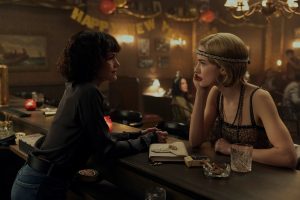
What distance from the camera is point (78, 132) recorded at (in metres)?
1.66

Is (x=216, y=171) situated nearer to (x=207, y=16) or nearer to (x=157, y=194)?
(x=157, y=194)

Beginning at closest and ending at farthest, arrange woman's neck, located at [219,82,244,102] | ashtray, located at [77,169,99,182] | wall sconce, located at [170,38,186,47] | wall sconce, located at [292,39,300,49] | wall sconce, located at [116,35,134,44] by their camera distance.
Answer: woman's neck, located at [219,82,244,102] < ashtray, located at [77,169,99,182] < wall sconce, located at [116,35,134,44] < wall sconce, located at [170,38,186,47] < wall sconce, located at [292,39,300,49]

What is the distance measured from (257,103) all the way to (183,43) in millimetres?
8556

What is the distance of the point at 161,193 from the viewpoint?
4.91 feet

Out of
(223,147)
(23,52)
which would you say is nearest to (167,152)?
(223,147)

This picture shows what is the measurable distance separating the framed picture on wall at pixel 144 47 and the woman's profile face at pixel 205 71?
7.57 metres

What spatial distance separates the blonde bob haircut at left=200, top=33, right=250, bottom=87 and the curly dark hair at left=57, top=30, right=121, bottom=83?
54cm

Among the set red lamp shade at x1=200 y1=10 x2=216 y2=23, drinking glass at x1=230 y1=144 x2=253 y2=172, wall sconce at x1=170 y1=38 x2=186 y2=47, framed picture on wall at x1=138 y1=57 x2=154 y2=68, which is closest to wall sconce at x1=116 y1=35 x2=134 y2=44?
framed picture on wall at x1=138 y1=57 x2=154 y2=68

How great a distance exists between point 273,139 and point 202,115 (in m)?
0.48

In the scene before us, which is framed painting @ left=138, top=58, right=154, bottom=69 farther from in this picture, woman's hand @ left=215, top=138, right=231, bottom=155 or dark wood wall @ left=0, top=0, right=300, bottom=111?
woman's hand @ left=215, top=138, right=231, bottom=155

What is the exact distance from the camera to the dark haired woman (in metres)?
1.65

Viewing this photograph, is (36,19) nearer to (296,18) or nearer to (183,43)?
(183,43)

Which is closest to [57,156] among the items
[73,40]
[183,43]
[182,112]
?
[73,40]

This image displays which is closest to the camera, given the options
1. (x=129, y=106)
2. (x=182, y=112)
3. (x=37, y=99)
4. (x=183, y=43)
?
(x=37, y=99)
